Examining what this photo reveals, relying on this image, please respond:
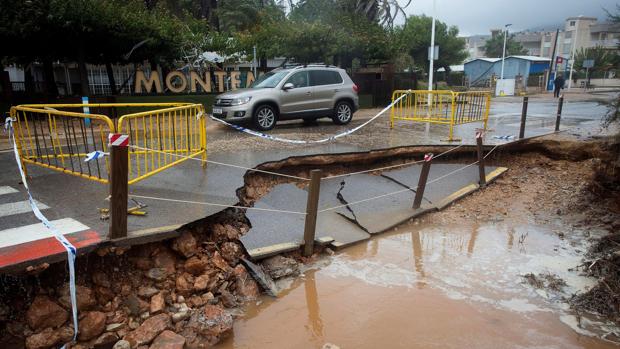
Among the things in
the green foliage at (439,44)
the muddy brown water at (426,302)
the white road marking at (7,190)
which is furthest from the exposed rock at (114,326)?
the green foliage at (439,44)

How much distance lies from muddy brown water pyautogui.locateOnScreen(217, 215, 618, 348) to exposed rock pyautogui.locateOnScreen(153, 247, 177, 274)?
3.20ft

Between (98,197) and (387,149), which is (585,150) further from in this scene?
(98,197)

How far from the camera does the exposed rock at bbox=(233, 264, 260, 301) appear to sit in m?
4.98

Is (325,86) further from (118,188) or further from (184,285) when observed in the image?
(118,188)

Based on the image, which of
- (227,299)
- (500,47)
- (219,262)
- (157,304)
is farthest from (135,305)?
(500,47)

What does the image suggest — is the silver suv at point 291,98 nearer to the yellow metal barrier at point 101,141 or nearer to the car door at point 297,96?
the car door at point 297,96

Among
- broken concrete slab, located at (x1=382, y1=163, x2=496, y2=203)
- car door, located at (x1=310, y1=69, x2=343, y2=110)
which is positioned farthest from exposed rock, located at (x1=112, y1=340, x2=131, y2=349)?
car door, located at (x1=310, y1=69, x2=343, y2=110)

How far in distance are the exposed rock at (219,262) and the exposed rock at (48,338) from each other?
1649 millimetres

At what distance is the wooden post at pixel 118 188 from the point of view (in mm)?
4086

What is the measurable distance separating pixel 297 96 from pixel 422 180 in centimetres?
601

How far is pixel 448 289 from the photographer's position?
5422mm

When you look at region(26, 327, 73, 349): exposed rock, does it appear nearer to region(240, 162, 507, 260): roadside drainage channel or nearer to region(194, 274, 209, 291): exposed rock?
region(194, 274, 209, 291): exposed rock

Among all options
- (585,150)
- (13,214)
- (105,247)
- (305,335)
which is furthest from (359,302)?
(585,150)

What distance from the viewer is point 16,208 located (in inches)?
213
